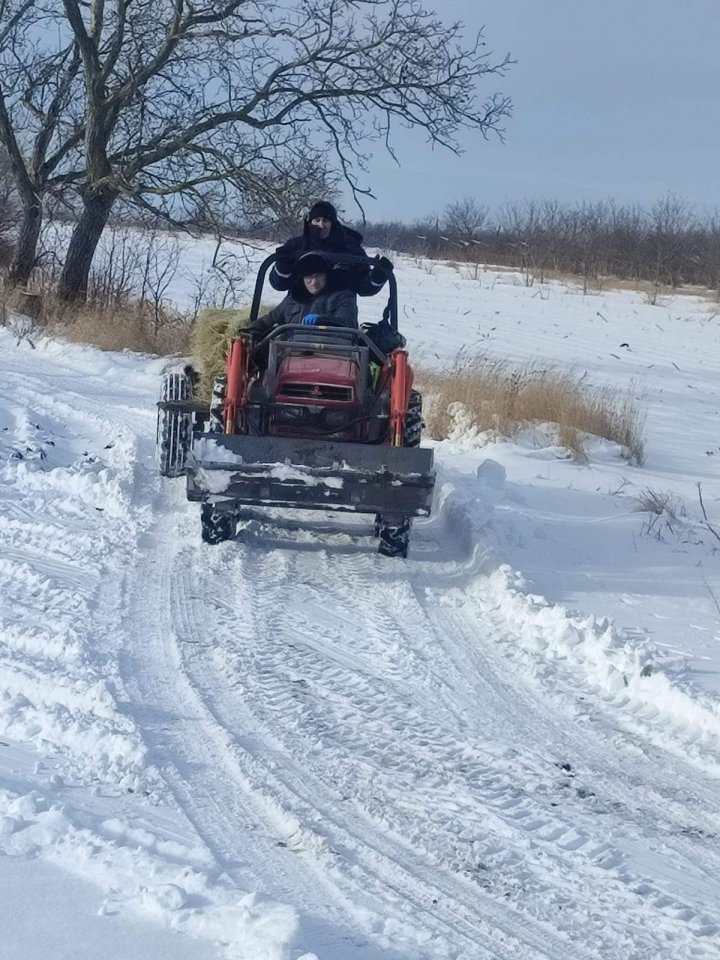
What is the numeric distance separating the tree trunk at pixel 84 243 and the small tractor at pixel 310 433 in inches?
500

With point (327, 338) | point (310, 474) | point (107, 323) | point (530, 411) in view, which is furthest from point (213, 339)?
point (107, 323)

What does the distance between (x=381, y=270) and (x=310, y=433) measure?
1.38 meters

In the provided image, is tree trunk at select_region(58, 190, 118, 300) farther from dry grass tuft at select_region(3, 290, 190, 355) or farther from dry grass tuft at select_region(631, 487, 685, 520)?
dry grass tuft at select_region(631, 487, 685, 520)

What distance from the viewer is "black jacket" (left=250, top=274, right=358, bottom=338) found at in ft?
26.0

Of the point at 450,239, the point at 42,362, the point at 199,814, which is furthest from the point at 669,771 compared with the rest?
the point at 450,239

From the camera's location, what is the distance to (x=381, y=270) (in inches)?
312

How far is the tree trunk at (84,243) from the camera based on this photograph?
65.3 feet

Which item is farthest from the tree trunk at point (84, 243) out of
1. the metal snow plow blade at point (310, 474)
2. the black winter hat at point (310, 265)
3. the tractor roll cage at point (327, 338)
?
the metal snow plow blade at point (310, 474)

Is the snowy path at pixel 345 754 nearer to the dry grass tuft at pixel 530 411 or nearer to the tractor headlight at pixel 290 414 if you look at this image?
the tractor headlight at pixel 290 414

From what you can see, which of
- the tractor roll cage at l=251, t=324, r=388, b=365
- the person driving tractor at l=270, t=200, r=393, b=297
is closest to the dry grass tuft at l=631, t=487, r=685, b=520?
the tractor roll cage at l=251, t=324, r=388, b=365

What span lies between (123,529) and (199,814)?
3.75 meters

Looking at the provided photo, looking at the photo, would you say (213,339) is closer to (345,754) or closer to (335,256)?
(335,256)

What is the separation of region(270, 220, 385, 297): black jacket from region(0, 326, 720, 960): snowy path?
2.06m

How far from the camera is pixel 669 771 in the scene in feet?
14.0
